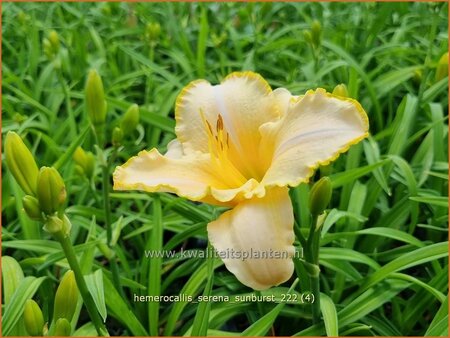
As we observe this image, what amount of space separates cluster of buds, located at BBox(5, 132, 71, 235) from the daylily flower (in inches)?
3.0

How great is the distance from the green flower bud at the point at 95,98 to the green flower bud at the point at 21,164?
0.67 feet

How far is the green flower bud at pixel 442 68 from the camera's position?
3.99 ft

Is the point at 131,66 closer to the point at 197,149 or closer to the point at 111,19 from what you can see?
the point at 111,19

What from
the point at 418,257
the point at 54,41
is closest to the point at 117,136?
the point at 418,257

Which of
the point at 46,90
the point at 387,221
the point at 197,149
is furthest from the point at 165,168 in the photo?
the point at 46,90

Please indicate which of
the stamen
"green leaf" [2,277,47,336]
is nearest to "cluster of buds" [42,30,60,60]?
"green leaf" [2,277,47,336]

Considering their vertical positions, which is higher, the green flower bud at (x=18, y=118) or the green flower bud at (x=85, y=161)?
the green flower bud at (x=85, y=161)

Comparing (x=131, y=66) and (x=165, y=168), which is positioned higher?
(x=165, y=168)

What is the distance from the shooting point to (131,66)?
1.85 meters

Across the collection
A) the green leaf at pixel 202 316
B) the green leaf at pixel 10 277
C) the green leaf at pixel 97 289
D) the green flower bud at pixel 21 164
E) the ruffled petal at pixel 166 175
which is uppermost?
the green flower bud at pixel 21 164

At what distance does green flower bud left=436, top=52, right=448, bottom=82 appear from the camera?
1.22 m

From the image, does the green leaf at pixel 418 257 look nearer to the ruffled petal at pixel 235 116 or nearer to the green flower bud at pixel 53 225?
Result: the ruffled petal at pixel 235 116

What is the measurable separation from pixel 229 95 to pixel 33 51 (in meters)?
1.18

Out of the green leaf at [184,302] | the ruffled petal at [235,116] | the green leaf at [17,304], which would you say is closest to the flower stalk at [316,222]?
the ruffled petal at [235,116]
